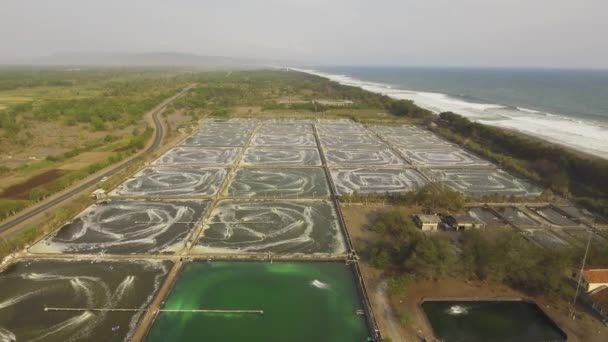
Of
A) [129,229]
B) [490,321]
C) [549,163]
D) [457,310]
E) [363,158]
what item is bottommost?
[490,321]

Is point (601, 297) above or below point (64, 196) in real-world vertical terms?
above

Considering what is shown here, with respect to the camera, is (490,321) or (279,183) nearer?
(490,321)

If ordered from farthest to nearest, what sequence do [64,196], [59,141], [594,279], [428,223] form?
[59,141], [64,196], [428,223], [594,279]

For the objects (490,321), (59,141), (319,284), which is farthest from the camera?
(59,141)

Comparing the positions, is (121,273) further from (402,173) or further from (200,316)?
(402,173)

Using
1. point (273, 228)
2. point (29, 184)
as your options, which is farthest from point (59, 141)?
point (273, 228)

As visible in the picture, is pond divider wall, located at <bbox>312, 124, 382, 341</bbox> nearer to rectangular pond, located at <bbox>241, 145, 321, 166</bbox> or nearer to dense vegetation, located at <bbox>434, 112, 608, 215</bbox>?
rectangular pond, located at <bbox>241, 145, 321, 166</bbox>

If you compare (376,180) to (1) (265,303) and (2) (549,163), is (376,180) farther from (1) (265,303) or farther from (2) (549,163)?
(1) (265,303)
